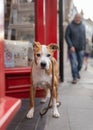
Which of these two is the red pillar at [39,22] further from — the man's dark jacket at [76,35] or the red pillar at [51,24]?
the man's dark jacket at [76,35]

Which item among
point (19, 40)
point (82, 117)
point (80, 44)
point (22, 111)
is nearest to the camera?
point (82, 117)

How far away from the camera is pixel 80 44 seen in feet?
32.0

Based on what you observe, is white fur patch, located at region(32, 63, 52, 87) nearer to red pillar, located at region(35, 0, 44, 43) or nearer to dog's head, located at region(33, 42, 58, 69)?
dog's head, located at region(33, 42, 58, 69)

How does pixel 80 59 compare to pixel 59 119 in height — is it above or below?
above

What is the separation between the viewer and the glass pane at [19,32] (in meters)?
7.19

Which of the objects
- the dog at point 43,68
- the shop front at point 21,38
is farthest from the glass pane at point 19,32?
the dog at point 43,68

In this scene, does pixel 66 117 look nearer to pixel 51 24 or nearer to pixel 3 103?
pixel 3 103

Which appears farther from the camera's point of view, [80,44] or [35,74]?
[80,44]

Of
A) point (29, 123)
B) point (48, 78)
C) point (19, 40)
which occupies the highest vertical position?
point (19, 40)

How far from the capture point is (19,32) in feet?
24.8

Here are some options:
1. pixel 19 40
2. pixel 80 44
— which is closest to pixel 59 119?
pixel 19 40

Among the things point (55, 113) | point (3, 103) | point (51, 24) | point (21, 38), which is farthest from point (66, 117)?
point (51, 24)

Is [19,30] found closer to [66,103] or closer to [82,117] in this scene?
[66,103]

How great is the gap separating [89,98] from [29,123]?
250 centimetres
